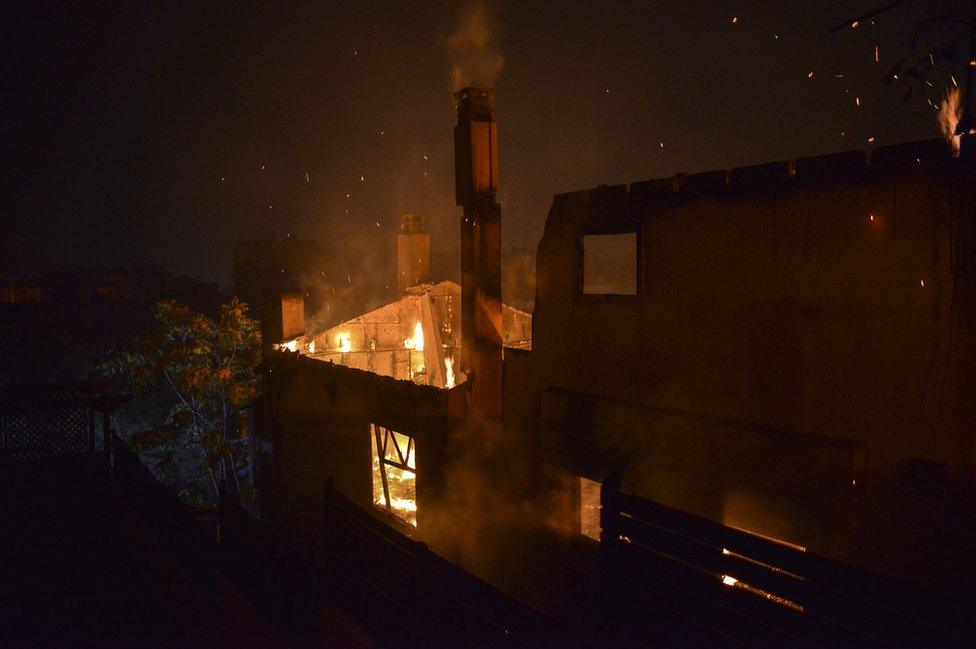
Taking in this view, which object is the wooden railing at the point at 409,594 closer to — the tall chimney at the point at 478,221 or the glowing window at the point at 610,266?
the tall chimney at the point at 478,221

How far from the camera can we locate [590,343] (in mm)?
9828

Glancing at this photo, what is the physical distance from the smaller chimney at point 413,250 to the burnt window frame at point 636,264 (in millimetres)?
16142

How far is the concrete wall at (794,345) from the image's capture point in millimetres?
6324

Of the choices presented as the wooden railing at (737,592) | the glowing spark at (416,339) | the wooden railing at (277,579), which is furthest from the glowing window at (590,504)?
the glowing spark at (416,339)

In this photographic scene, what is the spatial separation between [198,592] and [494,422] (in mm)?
5871

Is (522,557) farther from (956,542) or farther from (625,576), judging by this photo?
(625,576)

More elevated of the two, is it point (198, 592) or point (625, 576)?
point (625, 576)

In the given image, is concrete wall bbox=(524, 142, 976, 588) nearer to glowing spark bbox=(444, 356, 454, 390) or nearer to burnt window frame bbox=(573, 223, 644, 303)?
burnt window frame bbox=(573, 223, 644, 303)

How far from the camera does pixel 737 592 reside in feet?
10.3

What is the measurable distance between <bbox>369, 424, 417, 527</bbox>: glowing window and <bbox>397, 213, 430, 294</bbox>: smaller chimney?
11.8 meters

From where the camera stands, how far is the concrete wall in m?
6.32

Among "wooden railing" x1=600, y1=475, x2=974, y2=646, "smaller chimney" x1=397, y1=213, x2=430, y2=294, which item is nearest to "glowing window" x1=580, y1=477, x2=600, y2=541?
"wooden railing" x1=600, y1=475, x2=974, y2=646

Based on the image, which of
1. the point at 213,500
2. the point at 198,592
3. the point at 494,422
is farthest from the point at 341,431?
the point at 213,500

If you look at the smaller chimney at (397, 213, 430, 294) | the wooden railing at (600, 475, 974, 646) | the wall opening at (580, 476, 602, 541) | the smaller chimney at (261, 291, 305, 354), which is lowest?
the wall opening at (580, 476, 602, 541)
